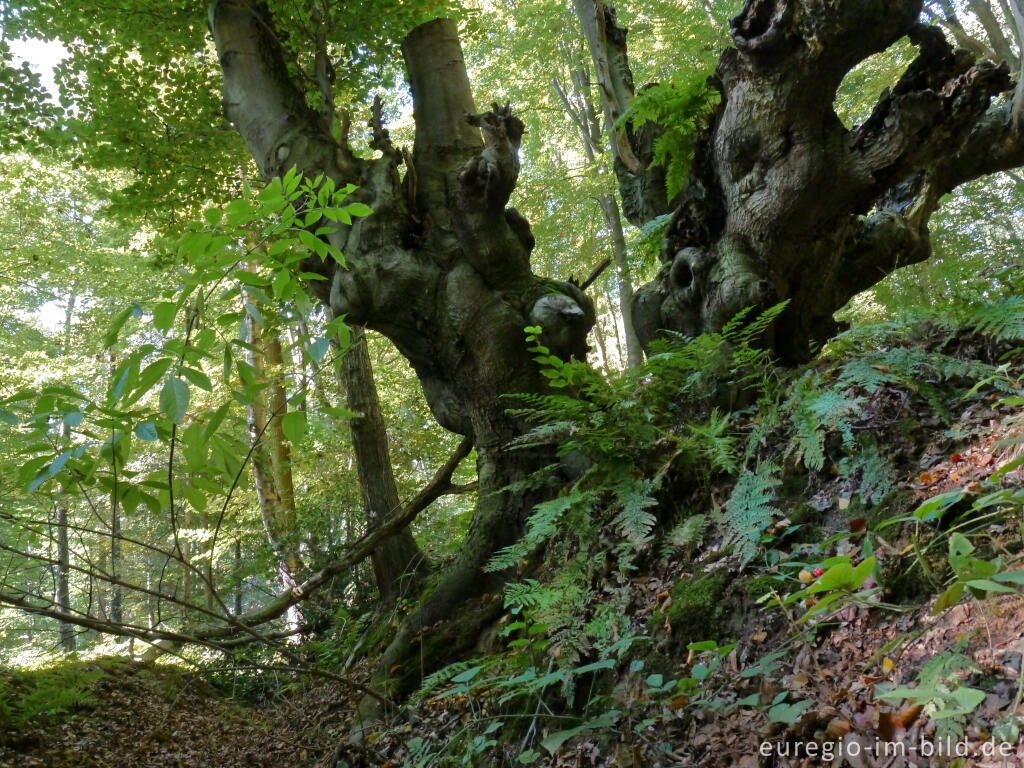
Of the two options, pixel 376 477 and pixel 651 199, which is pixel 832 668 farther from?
pixel 376 477

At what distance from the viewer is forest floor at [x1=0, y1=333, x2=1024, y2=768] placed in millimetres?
1362

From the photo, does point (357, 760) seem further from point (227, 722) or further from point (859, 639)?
point (227, 722)

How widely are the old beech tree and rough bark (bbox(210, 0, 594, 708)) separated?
0.05ft

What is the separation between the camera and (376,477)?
20.9 ft

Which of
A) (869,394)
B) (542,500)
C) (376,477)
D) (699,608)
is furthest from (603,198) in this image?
(699,608)

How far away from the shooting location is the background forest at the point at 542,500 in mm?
1680

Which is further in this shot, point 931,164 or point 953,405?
point 931,164

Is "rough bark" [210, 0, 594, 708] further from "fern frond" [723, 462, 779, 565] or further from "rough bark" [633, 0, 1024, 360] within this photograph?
"fern frond" [723, 462, 779, 565]

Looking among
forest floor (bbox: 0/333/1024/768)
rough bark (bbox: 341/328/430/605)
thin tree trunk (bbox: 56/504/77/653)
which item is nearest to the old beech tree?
forest floor (bbox: 0/333/1024/768)

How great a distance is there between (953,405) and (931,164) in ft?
6.52

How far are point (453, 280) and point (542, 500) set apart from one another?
164 cm

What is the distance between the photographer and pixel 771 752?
5.17 feet

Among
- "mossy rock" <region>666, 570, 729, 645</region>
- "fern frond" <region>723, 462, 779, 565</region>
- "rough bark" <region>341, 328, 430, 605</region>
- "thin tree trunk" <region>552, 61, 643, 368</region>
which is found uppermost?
"thin tree trunk" <region>552, 61, 643, 368</region>

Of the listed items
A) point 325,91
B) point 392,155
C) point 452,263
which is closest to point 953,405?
point 452,263
